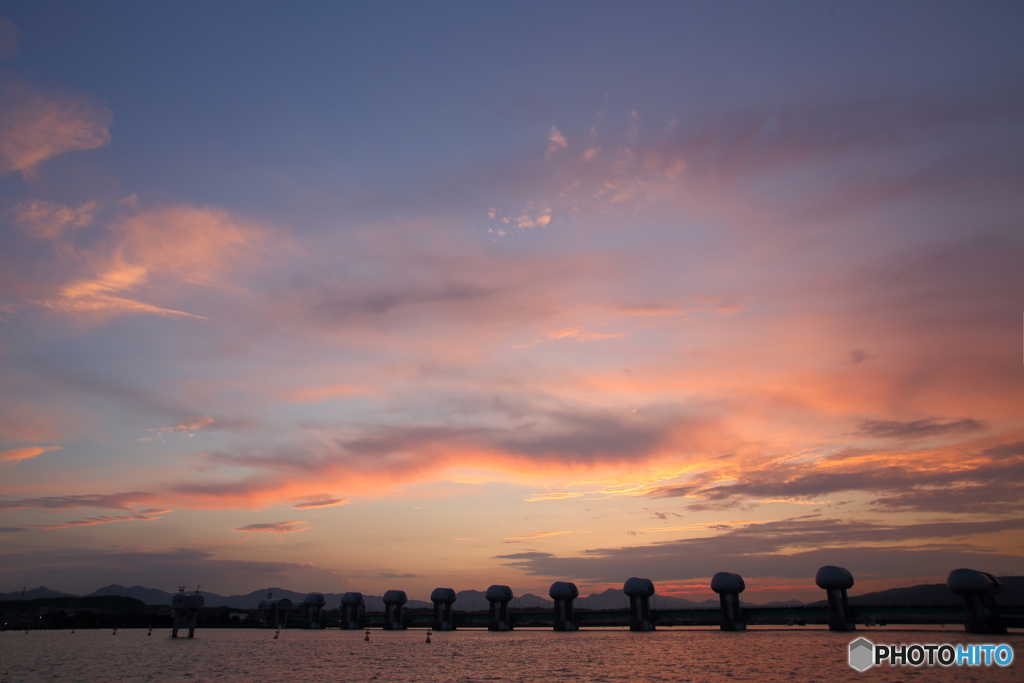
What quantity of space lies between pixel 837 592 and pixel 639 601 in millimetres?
55140

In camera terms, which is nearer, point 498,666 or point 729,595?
point 498,666

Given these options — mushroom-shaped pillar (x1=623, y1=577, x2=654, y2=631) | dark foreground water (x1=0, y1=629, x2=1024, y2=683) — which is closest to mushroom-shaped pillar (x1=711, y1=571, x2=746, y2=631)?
mushroom-shaped pillar (x1=623, y1=577, x2=654, y2=631)

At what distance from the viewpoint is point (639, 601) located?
173625 mm

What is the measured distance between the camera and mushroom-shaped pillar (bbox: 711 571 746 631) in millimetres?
151375

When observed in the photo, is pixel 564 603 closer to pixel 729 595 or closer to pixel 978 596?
pixel 729 595

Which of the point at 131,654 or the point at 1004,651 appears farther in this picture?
the point at 131,654

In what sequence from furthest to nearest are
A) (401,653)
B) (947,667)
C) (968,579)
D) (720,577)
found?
(720,577) → (401,653) → (968,579) → (947,667)

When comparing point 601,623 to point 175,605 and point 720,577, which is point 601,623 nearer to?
point 720,577

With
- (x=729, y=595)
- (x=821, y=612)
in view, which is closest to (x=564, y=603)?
(x=729, y=595)

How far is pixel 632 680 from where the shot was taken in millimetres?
70125

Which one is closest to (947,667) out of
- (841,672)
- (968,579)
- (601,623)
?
(841,672)

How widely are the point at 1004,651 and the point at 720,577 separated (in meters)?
67.4

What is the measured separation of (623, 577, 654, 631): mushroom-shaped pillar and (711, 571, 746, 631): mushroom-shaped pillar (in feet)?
64.2

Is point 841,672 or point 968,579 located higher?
point 968,579
